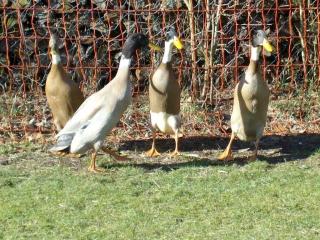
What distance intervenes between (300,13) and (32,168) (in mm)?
3383

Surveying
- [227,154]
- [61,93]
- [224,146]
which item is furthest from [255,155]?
[61,93]

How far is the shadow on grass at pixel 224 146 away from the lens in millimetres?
8078

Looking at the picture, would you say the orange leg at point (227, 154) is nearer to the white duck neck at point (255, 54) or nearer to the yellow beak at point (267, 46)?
the white duck neck at point (255, 54)

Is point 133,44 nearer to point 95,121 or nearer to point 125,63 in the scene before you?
point 125,63

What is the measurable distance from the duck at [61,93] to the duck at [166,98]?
0.69 meters

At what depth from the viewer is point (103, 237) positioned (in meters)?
6.01

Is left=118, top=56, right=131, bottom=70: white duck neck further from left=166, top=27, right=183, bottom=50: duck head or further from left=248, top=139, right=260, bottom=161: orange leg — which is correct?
left=248, top=139, right=260, bottom=161: orange leg

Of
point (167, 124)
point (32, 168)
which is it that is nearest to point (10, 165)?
point (32, 168)

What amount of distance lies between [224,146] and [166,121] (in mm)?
645

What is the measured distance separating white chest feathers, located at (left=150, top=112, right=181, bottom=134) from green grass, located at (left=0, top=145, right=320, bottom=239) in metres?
→ 0.44

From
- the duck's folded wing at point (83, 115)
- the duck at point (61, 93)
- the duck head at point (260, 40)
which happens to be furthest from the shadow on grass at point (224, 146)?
the duck head at point (260, 40)

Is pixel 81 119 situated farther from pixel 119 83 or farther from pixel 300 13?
pixel 300 13

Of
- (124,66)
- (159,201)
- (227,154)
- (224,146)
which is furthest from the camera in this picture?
(224,146)

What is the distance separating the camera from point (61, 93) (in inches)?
333
